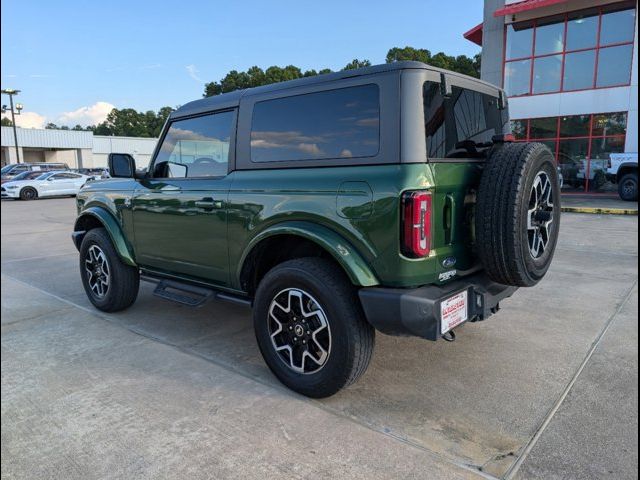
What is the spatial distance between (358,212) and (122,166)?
2.58 metres

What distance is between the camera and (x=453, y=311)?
2770 mm

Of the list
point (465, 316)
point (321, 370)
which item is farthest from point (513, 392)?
point (321, 370)

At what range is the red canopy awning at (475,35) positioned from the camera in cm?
2070

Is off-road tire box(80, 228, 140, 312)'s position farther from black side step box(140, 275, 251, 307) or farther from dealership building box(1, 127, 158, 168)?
dealership building box(1, 127, 158, 168)

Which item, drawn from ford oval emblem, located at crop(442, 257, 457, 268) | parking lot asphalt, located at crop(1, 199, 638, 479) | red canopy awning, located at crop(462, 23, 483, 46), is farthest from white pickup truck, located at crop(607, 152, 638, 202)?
ford oval emblem, located at crop(442, 257, 457, 268)

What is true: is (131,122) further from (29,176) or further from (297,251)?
(297,251)

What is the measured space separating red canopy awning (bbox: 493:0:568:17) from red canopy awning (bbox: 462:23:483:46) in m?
2.29

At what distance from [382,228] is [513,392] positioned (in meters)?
1.45

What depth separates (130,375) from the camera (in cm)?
335

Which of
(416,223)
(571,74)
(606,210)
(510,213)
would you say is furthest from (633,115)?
(416,223)

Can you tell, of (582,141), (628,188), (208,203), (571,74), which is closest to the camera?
(208,203)

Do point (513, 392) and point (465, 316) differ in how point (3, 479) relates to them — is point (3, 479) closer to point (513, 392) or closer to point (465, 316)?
point (465, 316)

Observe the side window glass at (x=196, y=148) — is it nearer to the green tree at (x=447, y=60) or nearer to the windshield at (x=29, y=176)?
the windshield at (x=29, y=176)

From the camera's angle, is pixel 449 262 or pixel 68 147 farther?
pixel 68 147
